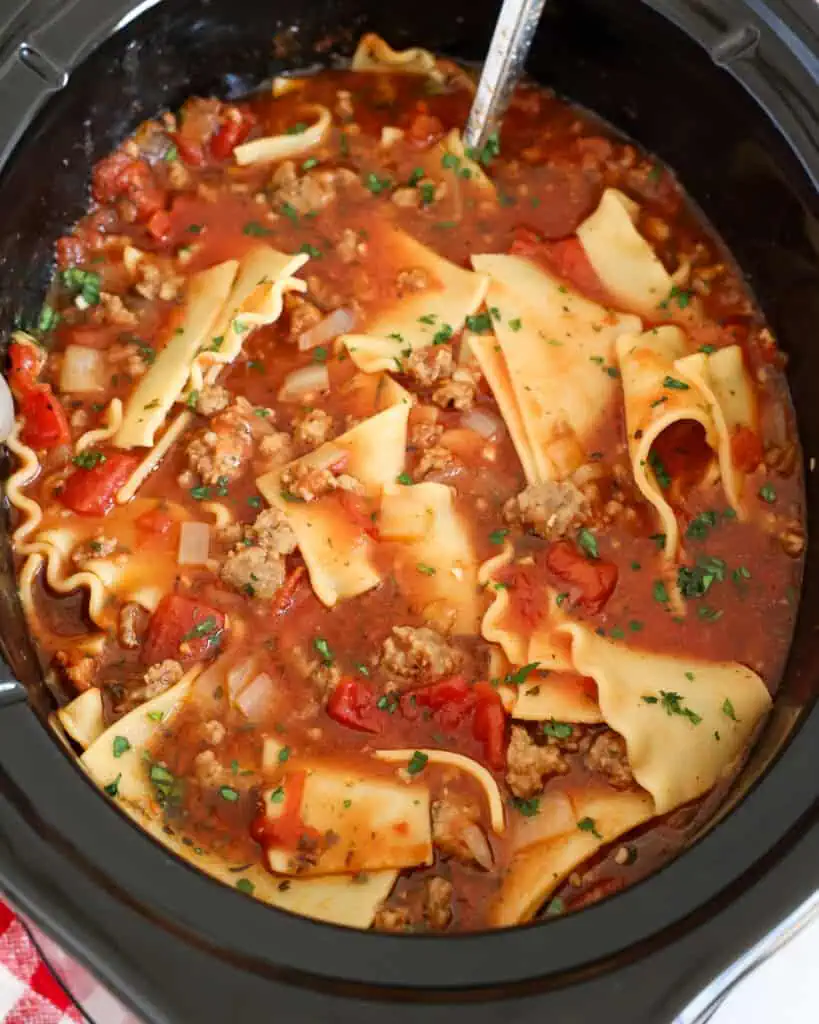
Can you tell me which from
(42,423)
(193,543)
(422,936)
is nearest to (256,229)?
(42,423)

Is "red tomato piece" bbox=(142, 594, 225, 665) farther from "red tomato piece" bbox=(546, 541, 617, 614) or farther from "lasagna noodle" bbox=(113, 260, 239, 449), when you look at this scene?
"red tomato piece" bbox=(546, 541, 617, 614)

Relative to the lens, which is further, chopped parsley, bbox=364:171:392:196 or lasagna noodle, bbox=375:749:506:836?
chopped parsley, bbox=364:171:392:196

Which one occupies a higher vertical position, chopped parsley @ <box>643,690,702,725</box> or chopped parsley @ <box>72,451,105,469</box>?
chopped parsley @ <box>72,451,105,469</box>

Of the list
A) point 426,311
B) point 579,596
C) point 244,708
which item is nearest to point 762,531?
point 579,596

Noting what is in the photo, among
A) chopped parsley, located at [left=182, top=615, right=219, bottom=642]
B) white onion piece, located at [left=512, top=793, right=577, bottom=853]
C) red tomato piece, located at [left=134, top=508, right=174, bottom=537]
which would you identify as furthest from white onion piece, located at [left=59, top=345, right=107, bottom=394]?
white onion piece, located at [left=512, top=793, right=577, bottom=853]

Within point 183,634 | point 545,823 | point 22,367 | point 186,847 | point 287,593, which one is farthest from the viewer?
point 22,367

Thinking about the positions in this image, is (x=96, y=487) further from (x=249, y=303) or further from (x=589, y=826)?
(x=589, y=826)
